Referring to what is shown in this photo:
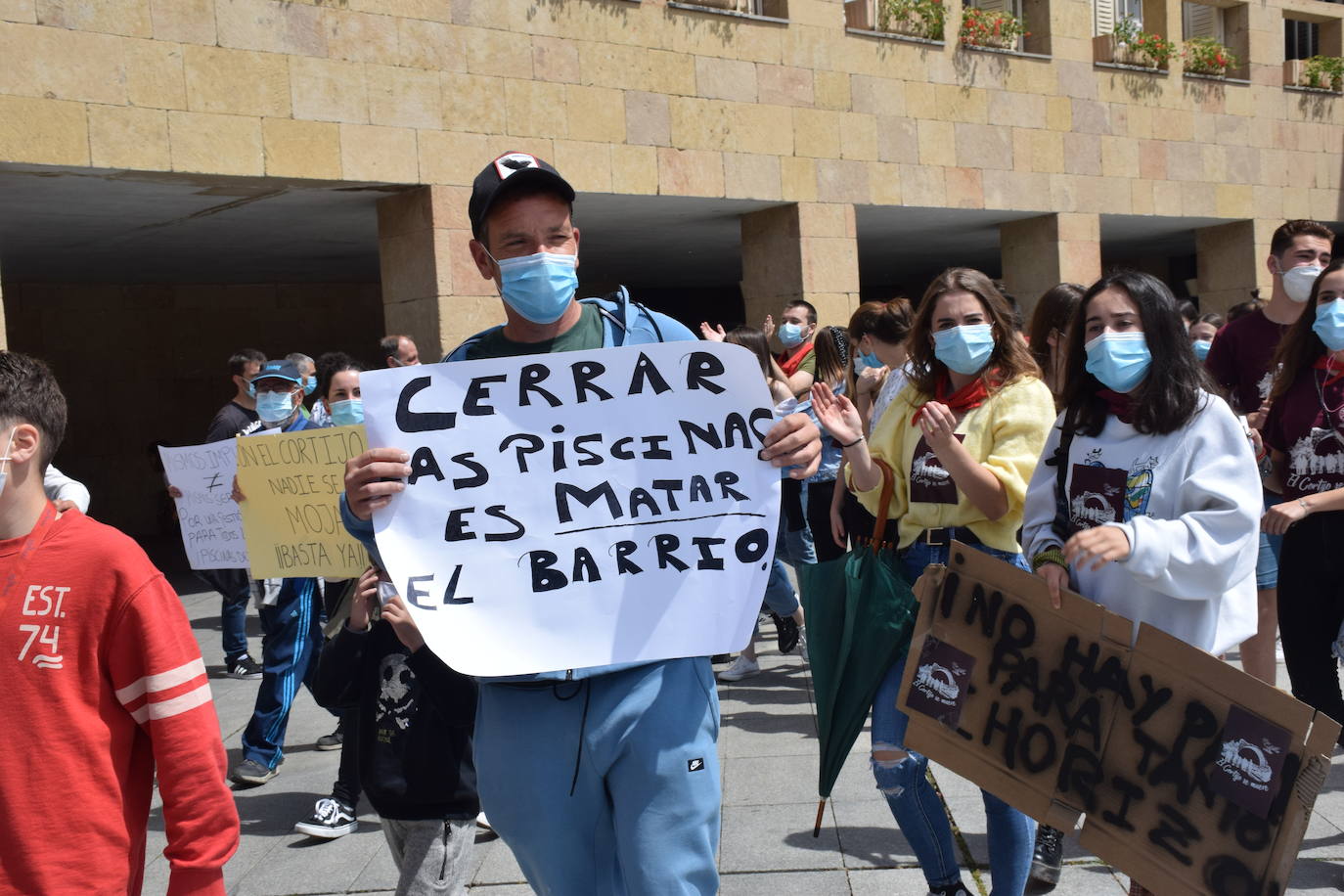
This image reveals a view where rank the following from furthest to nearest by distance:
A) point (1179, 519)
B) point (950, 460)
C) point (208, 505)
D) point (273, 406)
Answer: point (273, 406) → point (208, 505) → point (950, 460) → point (1179, 519)

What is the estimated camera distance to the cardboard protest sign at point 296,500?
5.07 metres

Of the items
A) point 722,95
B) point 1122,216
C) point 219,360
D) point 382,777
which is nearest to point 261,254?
point 219,360

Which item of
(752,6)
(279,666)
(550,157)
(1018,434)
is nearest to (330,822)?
(279,666)

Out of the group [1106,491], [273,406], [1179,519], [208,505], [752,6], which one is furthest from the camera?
[752,6]

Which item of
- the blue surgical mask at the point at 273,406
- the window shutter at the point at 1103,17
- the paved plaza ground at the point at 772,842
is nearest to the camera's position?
the paved plaza ground at the point at 772,842

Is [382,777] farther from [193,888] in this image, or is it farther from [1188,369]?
[1188,369]

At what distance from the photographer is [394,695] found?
11.9ft

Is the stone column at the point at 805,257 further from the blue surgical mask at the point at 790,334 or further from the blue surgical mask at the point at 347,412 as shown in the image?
the blue surgical mask at the point at 347,412

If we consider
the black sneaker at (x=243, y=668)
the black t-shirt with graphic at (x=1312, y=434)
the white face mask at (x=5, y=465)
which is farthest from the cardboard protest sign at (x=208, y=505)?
the black t-shirt with graphic at (x=1312, y=434)

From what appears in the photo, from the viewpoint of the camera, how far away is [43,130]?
9.02 metres

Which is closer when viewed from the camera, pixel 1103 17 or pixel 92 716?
pixel 92 716

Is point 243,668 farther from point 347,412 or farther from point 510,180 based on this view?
point 510,180

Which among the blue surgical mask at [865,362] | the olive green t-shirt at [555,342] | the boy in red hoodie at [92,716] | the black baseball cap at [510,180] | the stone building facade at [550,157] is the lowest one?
the boy in red hoodie at [92,716]

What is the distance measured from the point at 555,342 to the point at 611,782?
0.93 metres
